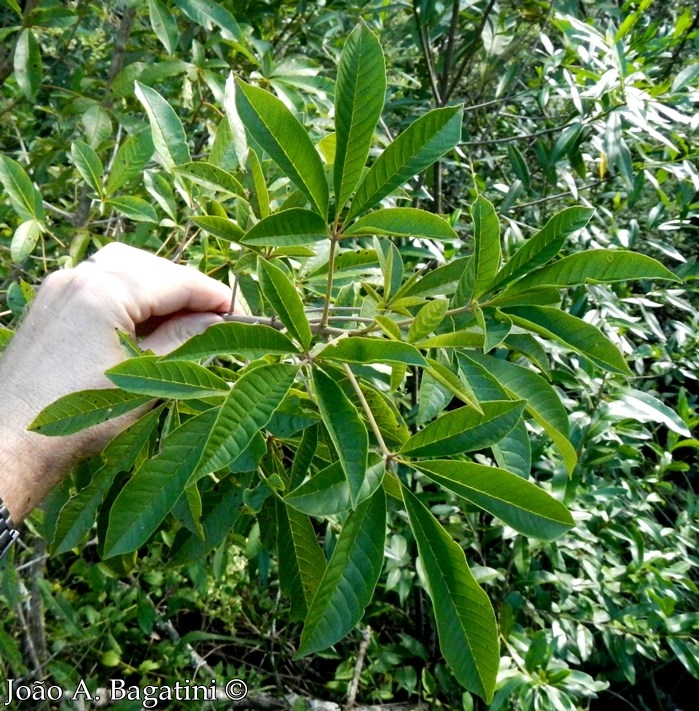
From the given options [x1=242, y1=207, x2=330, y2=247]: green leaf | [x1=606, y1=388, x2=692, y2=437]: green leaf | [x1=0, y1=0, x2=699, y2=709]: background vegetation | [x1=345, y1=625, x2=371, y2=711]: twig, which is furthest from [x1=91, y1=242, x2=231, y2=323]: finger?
[x1=345, y1=625, x2=371, y2=711]: twig

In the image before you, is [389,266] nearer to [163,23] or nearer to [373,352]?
[373,352]

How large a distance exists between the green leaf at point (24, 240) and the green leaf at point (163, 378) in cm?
56

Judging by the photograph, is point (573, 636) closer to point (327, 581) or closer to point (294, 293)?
point (327, 581)

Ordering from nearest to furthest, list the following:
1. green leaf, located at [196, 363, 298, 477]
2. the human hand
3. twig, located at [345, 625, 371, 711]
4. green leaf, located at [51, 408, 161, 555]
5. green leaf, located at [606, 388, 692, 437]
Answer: green leaf, located at [196, 363, 298, 477], green leaf, located at [51, 408, 161, 555], the human hand, green leaf, located at [606, 388, 692, 437], twig, located at [345, 625, 371, 711]

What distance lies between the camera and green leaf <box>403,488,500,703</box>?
0.61 meters

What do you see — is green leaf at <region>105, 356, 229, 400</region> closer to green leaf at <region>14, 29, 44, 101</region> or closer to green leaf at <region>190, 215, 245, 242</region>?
green leaf at <region>190, 215, 245, 242</region>

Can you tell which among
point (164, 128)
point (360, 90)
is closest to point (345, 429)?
point (360, 90)

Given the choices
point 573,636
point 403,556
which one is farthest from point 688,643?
point 403,556

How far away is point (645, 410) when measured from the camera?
1.42 metres

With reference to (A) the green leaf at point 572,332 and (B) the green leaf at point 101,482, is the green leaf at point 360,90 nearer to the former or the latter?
(A) the green leaf at point 572,332

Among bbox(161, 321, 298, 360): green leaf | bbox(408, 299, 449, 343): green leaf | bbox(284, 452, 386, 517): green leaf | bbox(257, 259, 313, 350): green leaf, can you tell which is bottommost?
bbox(284, 452, 386, 517): green leaf

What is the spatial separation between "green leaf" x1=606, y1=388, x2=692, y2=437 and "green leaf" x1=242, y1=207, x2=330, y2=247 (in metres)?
0.95

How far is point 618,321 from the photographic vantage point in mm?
1679

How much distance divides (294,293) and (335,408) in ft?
0.36
